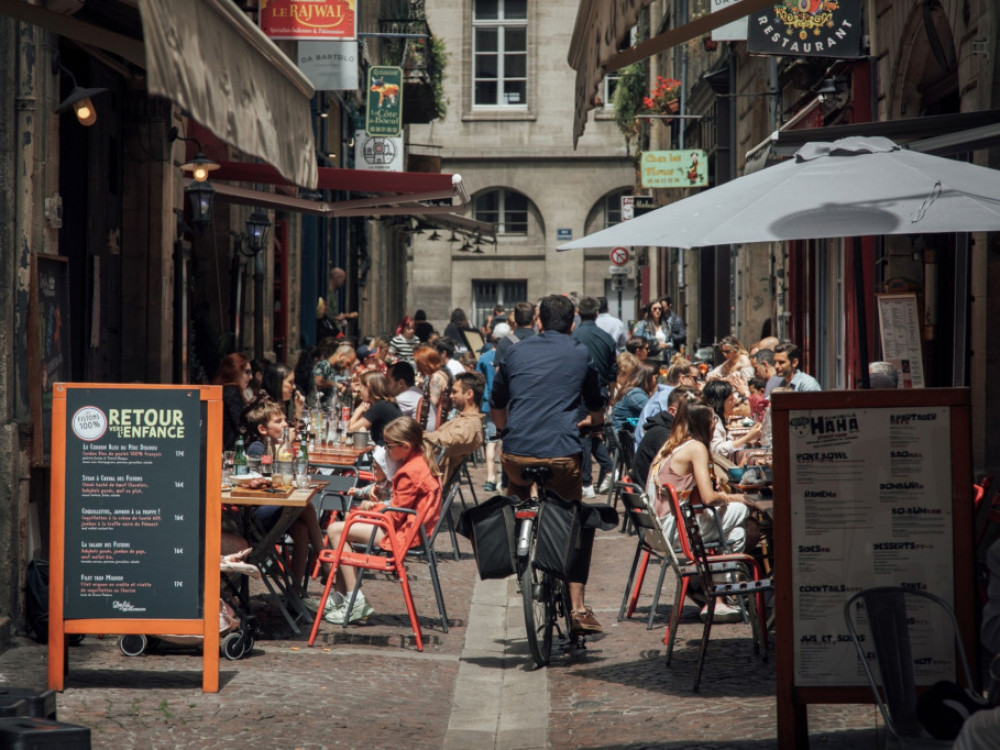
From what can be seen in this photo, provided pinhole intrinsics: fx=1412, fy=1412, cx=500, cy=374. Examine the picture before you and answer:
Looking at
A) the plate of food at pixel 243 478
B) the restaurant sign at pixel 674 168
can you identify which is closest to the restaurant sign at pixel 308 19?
the plate of food at pixel 243 478

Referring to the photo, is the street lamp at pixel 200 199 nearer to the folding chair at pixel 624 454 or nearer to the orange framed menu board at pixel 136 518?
the folding chair at pixel 624 454

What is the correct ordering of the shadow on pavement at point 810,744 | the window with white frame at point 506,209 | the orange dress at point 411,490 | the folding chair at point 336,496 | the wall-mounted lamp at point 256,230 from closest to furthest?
the shadow on pavement at point 810,744, the orange dress at point 411,490, the folding chair at point 336,496, the wall-mounted lamp at point 256,230, the window with white frame at point 506,209

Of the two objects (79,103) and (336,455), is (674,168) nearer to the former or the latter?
(336,455)

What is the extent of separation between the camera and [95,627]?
21.8 feet

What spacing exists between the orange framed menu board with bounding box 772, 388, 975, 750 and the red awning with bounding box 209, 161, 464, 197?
830cm

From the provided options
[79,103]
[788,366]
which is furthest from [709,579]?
[788,366]

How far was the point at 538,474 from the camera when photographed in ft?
25.4

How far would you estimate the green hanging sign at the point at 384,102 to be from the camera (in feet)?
79.8

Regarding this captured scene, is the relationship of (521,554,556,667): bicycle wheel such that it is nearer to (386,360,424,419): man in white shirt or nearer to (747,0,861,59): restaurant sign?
(386,360,424,419): man in white shirt

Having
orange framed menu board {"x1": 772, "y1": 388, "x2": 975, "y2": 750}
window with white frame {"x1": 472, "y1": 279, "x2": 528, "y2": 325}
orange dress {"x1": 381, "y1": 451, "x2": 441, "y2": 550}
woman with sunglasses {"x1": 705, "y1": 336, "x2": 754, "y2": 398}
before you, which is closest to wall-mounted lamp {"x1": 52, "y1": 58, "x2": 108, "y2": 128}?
orange dress {"x1": 381, "y1": 451, "x2": 441, "y2": 550}

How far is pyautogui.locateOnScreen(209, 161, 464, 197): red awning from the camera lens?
1296 centimetres

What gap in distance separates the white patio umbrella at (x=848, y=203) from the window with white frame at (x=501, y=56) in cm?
4151

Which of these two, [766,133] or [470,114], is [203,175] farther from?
[470,114]

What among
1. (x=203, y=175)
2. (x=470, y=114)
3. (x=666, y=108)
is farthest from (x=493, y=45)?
(x=203, y=175)
